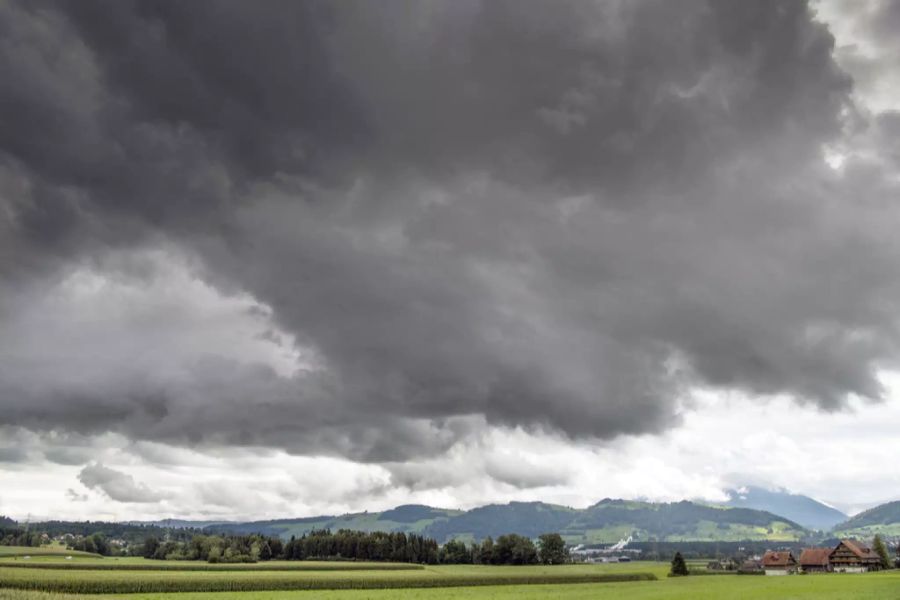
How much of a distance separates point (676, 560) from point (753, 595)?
107 meters

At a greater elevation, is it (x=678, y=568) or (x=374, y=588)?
(x=374, y=588)

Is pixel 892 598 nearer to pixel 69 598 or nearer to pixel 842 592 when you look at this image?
pixel 842 592

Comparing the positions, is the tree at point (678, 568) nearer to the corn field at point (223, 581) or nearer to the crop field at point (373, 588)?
the corn field at point (223, 581)

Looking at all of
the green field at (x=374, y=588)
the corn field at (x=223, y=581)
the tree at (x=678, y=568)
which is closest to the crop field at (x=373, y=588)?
the green field at (x=374, y=588)

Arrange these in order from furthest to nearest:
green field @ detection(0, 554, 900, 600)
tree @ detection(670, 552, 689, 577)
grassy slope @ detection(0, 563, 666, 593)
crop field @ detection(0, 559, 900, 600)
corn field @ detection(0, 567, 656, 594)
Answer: tree @ detection(670, 552, 689, 577) < grassy slope @ detection(0, 563, 666, 593) < corn field @ detection(0, 567, 656, 594) < green field @ detection(0, 554, 900, 600) < crop field @ detection(0, 559, 900, 600)

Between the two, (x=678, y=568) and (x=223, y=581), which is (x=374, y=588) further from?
(x=678, y=568)

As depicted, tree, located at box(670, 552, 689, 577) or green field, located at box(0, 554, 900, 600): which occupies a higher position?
green field, located at box(0, 554, 900, 600)

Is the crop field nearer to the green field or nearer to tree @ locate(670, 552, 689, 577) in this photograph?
the green field

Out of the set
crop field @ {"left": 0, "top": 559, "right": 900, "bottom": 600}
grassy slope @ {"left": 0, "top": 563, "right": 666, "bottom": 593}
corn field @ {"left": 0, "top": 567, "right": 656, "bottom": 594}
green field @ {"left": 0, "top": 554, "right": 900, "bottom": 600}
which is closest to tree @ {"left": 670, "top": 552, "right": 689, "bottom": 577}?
corn field @ {"left": 0, "top": 567, "right": 656, "bottom": 594}

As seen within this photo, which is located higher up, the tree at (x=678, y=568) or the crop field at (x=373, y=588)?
the crop field at (x=373, y=588)

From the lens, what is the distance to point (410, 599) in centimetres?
10194

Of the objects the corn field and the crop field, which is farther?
the corn field

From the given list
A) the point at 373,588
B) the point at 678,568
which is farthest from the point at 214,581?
the point at 678,568

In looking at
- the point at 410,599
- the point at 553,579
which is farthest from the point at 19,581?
the point at 553,579
